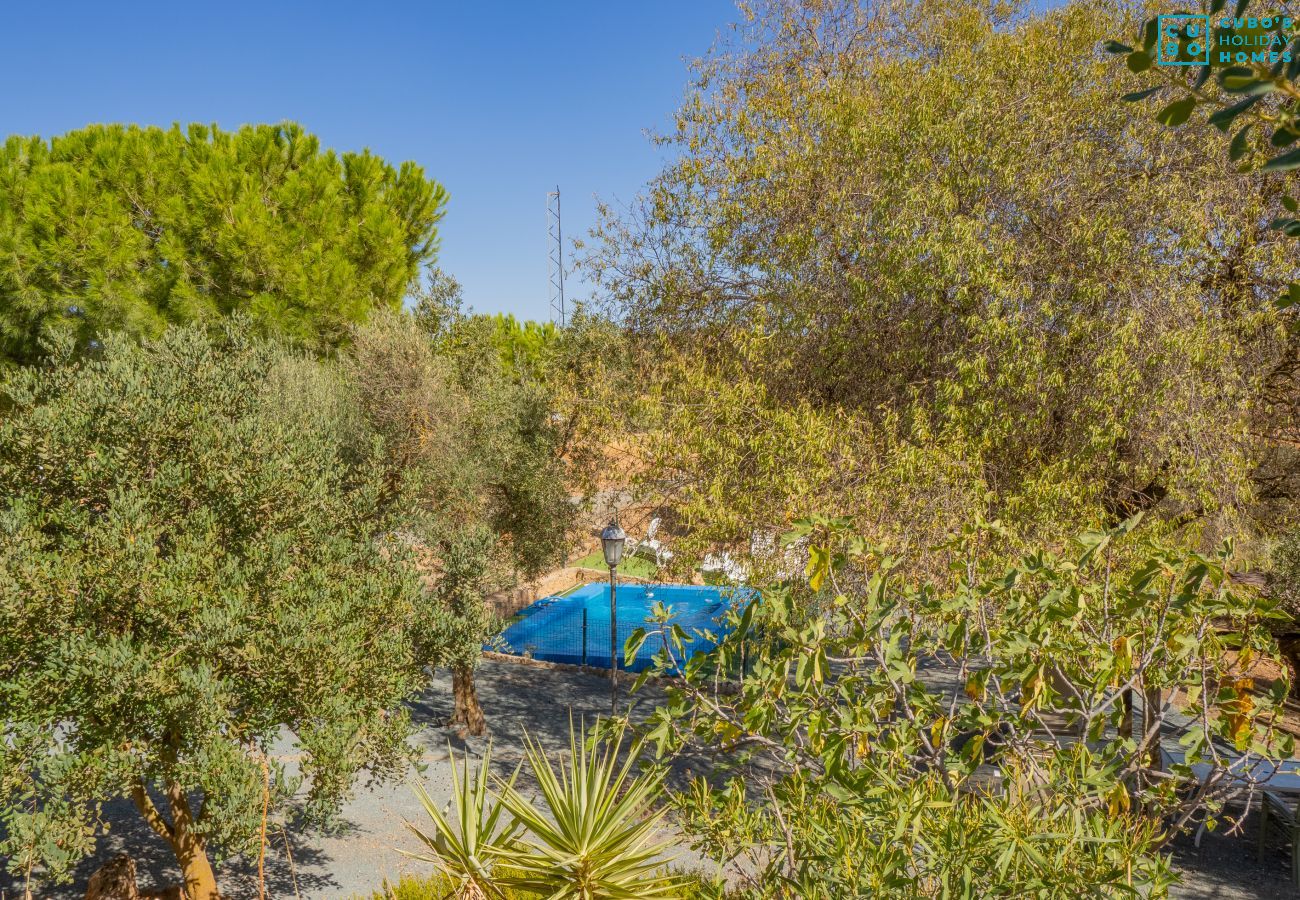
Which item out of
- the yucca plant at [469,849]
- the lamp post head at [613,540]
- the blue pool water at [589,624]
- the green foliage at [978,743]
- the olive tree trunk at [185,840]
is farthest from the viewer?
the blue pool water at [589,624]

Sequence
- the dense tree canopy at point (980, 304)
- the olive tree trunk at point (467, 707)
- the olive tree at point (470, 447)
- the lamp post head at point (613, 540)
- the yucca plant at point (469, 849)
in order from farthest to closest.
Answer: the olive tree at point (470, 447), the olive tree trunk at point (467, 707), the lamp post head at point (613, 540), the dense tree canopy at point (980, 304), the yucca plant at point (469, 849)

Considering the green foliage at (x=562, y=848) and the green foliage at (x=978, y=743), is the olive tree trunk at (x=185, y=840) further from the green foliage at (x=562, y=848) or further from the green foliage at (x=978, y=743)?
the green foliage at (x=978, y=743)

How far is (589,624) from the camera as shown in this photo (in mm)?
22688

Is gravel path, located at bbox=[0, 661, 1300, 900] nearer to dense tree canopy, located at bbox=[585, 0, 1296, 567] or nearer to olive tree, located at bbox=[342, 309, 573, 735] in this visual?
olive tree, located at bbox=[342, 309, 573, 735]

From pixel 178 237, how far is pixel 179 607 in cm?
2131

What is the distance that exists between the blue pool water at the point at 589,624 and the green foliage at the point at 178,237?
10574 millimetres

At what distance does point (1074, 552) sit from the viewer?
24.4 feet

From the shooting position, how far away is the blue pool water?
20188mm

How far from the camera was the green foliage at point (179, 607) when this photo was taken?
18.8 feet

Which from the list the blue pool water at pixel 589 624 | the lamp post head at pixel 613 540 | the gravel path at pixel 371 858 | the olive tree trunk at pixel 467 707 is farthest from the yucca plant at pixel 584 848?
the blue pool water at pixel 589 624

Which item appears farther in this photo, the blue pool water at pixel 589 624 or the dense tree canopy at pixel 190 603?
the blue pool water at pixel 589 624

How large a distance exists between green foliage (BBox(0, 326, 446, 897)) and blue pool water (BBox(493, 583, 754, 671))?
385 inches

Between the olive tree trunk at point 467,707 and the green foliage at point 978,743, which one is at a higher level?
the green foliage at point 978,743

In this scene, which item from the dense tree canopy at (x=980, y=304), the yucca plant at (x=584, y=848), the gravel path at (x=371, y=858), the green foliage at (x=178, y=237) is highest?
the green foliage at (x=178, y=237)
